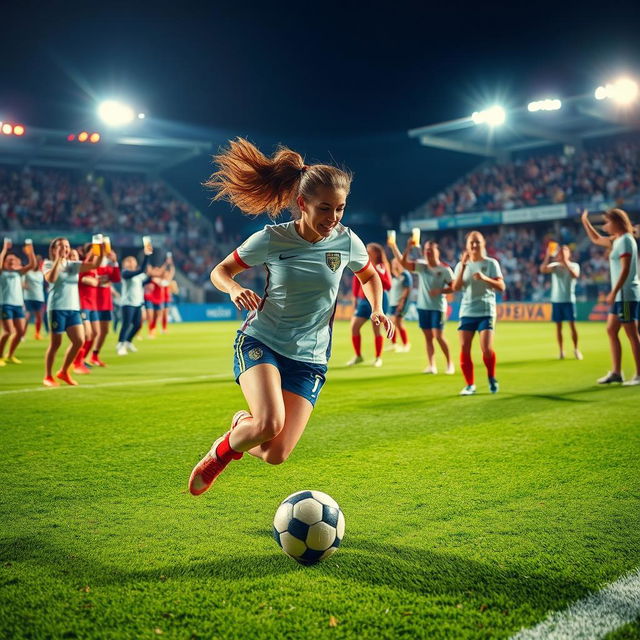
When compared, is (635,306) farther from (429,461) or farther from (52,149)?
(52,149)

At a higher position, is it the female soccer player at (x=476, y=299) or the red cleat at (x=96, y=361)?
the female soccer player at (x=476, y=299)

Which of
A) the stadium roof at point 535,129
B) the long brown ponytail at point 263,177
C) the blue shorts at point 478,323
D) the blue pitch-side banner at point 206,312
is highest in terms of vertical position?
the stadium roof at point 535,129

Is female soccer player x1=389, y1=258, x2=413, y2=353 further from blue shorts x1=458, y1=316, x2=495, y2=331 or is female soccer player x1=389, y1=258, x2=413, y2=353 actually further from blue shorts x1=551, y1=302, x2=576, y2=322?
blue shorts x1=458, y1=316, x2=495, y2=331

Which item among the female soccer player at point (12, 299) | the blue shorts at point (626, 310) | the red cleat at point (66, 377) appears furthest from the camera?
the female soccer player at point (12, 299)

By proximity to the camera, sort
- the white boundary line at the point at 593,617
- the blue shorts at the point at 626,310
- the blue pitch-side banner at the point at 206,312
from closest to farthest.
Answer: the white boundary line at the point at 593,617, the blue shorts at the point at 626,310, the blue pitch-side banner at the point at 206,312

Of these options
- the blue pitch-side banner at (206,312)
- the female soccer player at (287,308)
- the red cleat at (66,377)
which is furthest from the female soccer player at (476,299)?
the blue pitch-side banner at (206,312)

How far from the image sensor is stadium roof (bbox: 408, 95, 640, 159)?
121ft

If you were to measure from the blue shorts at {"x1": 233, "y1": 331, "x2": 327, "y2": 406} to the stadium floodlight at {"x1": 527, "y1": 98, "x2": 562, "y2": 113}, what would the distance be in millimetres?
34771

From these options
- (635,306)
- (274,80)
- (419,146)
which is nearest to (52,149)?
(274,80)

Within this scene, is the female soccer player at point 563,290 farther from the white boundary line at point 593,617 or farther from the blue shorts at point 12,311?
the white boundary line at point 593,617

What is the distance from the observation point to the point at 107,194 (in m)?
45.5

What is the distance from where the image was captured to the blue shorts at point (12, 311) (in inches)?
578

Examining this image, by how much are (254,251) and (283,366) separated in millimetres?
766

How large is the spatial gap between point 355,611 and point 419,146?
43.7 m
